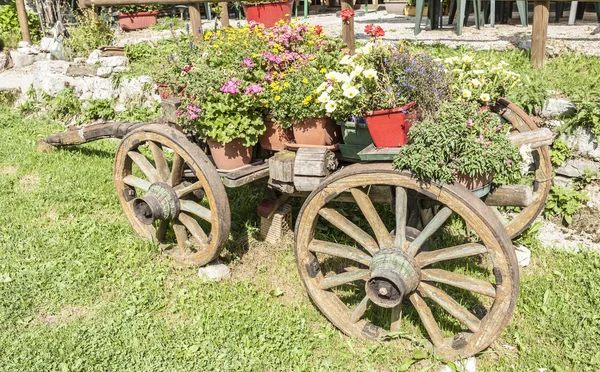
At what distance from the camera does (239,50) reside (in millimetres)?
3365

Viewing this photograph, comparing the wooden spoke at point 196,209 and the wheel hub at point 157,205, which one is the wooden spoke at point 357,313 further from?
the wheel hub at point 157,205

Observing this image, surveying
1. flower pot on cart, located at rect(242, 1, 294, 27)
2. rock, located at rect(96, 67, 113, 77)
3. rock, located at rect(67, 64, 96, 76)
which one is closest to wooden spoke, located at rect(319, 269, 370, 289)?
flower pot on cart, located at rect(242, 1, 294, 27)

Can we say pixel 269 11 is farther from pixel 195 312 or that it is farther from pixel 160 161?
pixel 195 312

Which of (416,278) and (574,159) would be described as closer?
(416,278)

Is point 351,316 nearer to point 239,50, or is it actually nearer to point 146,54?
point 239,50

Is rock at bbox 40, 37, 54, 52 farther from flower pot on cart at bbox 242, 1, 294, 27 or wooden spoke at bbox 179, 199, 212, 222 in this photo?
→ wooden spoke at bbox 179, 199, 212, 222

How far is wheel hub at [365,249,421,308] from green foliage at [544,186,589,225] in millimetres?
1950

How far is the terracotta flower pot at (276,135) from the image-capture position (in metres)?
3.22

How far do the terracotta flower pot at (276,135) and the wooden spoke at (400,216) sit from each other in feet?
2.89

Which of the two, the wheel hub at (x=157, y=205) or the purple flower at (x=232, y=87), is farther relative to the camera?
the wheel hub at (x=157, y=205)

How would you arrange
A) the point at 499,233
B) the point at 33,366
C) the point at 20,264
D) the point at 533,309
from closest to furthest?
the point at 499,233, the point at 33,366, the point at 533,309, the point at 20,264

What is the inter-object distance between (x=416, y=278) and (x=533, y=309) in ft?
3.49

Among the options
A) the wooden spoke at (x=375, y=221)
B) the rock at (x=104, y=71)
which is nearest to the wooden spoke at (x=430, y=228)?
the wooden spoke at (x=375, y=221)

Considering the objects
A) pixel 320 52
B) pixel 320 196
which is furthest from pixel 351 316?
pixel 320 52
